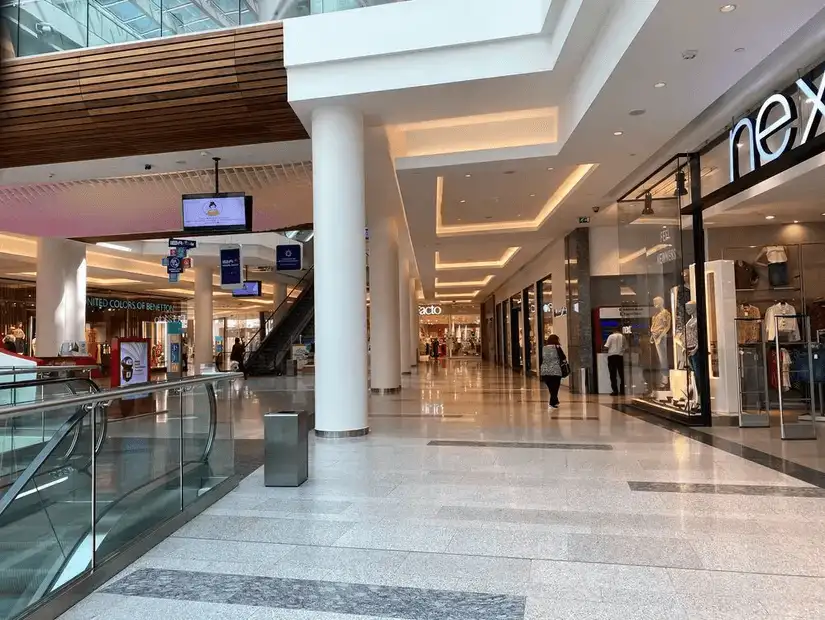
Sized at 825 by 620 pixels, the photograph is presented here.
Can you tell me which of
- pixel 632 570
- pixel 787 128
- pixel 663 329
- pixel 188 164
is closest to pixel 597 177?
pixel 663 329

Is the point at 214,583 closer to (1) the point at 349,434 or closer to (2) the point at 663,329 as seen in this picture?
(1) the point at 349,434

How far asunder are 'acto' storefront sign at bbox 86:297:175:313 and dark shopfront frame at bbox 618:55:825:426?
2418 centimetres

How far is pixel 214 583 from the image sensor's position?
3271mm

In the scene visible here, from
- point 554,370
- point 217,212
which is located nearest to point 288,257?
point 217,212

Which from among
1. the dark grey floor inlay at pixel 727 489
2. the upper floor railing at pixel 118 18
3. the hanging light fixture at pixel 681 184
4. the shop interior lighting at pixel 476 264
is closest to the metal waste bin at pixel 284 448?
the dark grey floor inlay at pixel 727 489

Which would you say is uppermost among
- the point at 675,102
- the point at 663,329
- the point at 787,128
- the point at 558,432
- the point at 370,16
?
the point at 370,16

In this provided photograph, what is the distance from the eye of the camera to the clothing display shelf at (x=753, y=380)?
344 inches

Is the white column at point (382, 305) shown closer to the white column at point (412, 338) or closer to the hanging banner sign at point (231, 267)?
the hanging banner sign at point (231, 267)

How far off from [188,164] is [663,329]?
27.0 ft

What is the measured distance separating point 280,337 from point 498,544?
67.4 ft

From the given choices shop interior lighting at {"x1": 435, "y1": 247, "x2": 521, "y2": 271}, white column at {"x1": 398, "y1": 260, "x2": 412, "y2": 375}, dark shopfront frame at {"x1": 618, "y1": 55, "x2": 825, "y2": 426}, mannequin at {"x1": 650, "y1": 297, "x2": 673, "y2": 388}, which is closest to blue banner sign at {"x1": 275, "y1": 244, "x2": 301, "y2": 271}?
shop interior lighting at {"x1": 435, "y1": 247, "x2": 521, "y2": 271}

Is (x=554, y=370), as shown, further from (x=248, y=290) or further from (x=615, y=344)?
(x=248, y=290)

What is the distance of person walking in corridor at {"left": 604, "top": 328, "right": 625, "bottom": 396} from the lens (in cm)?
1277

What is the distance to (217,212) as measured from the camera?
9.41 metres
